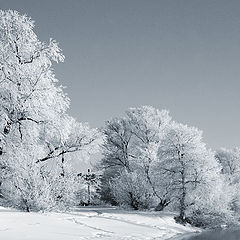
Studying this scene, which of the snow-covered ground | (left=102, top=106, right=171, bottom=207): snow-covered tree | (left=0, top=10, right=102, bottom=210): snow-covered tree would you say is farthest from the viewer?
(left=102, top=106, right=171, bottom=207): snow-covered tree

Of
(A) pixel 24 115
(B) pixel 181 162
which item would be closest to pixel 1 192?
(A) pixel 24 115

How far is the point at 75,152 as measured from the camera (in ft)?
92.3

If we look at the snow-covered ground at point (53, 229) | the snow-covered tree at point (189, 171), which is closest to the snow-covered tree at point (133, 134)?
the snow-covered tree at point (189, 171)

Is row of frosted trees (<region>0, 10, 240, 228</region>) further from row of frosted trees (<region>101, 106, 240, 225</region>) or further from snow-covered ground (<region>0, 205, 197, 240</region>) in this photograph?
snow-covered ground (<region>0, 205, 197, 240</region>)

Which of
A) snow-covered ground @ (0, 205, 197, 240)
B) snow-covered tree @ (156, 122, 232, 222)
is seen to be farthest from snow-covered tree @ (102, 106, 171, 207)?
snow-covered ground @ (0, 205, 197, 240)

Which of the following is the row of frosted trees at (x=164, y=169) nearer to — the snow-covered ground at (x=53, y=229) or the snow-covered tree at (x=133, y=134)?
the snow-covered tree at (x=133, y=134)

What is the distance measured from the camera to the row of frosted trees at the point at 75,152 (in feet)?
62.3

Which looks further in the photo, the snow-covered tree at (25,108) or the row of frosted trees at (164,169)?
the row of frosted trees at (164,169)

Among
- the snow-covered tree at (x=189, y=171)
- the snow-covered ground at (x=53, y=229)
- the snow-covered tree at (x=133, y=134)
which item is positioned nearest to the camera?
the snow-covered ground at (x=53, y=229)

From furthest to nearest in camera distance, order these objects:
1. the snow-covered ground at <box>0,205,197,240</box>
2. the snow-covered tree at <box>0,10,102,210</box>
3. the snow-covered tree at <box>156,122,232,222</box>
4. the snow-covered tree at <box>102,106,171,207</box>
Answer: the snow-covered tree at <box>102,106,171,207</box> < the snow-covered tree at <box>156,122,232,222</box> < the snow-covered tree at <box>0,10,102,210</box> < the snow-covered ground at <box>0,205,197,240</box>

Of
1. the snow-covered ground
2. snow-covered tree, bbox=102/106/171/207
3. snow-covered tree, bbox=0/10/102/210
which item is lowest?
the snow-covered ground

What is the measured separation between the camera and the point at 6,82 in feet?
60.0

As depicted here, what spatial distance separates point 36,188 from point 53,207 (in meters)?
1.37

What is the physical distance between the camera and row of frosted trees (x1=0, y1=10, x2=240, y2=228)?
62.3 ft
